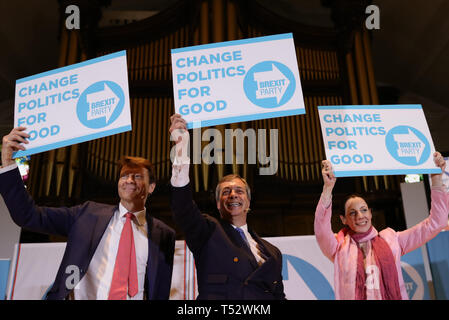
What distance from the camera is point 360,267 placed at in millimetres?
2219

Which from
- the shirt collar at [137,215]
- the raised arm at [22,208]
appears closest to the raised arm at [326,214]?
the shirt collar at [137,215]

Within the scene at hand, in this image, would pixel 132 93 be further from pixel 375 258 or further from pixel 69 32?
pixel 375 258

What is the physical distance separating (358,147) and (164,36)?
11.0ft

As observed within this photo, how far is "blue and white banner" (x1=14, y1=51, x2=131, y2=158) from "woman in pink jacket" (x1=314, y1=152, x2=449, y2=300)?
43.1 inches

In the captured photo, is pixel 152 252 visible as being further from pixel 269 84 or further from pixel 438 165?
pixel 438 165

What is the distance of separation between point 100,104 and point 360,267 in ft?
4.91

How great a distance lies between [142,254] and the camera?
78.7 inches

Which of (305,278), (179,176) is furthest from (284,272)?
(179,176)

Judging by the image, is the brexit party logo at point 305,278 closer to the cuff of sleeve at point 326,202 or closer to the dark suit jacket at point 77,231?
the cuff of sleeve at point 326,202

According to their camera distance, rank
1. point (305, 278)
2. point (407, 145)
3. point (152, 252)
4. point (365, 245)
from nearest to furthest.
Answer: point (152, 252) < point (365, 245) < point (407, 145) < point (305, 278)

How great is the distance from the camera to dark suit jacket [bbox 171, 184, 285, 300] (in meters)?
1.83

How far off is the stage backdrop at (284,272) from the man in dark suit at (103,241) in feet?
2.02

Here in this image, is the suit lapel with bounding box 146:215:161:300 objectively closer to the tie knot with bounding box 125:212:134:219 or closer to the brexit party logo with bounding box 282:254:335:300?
the tie knot with bounding box 125:212:134:219

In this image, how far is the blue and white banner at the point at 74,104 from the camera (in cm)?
217
